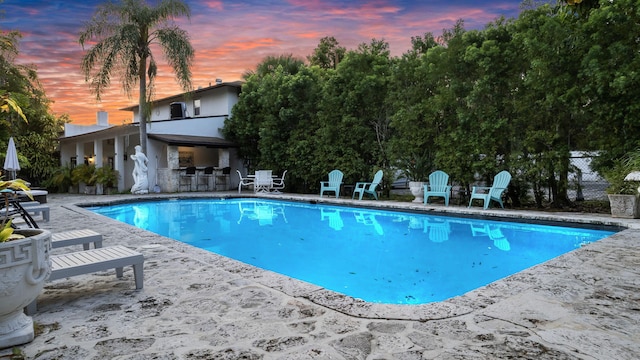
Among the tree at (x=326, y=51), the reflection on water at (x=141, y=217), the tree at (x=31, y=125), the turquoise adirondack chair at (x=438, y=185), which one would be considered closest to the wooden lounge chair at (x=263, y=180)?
the reflection on water at (x=141, y=217)

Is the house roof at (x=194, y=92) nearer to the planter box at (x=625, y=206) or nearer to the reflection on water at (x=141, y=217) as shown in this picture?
the reflection on water at (x=141, y=217)

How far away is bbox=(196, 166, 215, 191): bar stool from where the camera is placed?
16719 mm

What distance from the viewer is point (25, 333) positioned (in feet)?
7.50

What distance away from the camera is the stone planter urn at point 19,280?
6.91 ft

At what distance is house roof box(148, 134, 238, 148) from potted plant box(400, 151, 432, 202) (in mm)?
8839

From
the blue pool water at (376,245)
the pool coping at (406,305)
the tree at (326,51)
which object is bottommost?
the blue pool water at (376,245)

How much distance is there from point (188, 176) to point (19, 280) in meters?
14.8

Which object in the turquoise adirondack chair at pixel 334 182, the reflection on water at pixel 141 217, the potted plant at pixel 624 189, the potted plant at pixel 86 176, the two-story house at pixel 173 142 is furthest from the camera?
the potted plant at pixel 86 176

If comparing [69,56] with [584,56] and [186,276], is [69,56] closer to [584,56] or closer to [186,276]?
[186,276]

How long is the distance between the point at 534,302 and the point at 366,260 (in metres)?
2.81

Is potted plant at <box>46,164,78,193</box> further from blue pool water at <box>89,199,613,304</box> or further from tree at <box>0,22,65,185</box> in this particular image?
blue pool water at <box>89,199,613,304</box>

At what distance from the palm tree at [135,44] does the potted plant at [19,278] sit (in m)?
13.7

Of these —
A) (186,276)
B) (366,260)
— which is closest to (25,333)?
(186,276)

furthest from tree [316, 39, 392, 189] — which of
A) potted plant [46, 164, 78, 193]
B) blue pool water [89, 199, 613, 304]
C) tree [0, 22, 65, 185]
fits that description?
potted plant [46, 164, 78, 193]
